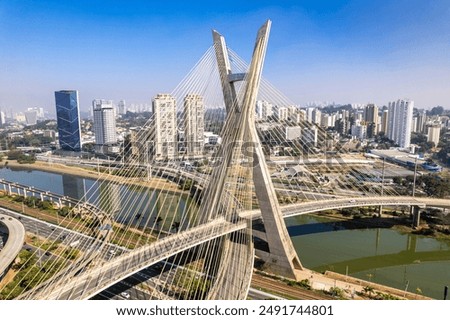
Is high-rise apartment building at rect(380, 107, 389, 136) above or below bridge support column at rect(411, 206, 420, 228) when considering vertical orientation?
above

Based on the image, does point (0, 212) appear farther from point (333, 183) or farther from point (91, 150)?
point (91, 150)

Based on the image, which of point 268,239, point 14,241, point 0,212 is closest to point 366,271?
point 268,239

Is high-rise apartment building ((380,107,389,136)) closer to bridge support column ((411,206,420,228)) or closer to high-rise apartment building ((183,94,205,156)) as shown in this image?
high-rise apartment building ((183,94,205,156))

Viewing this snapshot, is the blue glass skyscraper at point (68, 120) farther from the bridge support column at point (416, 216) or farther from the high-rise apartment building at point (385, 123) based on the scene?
the high-rise apartment building at point (385, 123)

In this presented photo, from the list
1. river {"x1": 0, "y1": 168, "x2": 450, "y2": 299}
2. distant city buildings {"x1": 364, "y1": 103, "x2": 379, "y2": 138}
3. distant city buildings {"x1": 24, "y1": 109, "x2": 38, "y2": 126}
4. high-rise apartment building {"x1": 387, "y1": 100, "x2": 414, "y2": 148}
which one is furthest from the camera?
distant city buildings {"x1": 24, "y1": 109, "x2": 38, "y2": 126}

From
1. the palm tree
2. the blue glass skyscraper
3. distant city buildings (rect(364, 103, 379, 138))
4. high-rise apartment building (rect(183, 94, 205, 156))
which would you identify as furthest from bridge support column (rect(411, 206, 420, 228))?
the blue glass skyscraper

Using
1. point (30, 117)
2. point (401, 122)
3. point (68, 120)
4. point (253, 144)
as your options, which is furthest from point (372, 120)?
point (30, 117)
